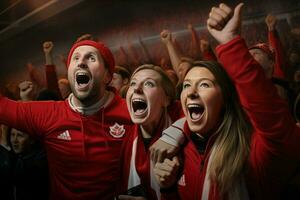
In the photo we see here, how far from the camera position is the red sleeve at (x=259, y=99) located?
1.45 m

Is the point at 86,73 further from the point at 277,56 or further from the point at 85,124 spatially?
the point at 277,56

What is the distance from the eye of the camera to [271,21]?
65.6 inches

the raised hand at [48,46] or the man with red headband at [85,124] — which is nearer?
the man with red headband at [85,124]

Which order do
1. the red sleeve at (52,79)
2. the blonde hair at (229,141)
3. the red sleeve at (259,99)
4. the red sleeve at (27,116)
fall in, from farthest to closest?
1. the red sleeve at (52,79)
2. the red sleeve at (27,116)
3. the blonde hair at (229,141)
4. the red sleeve at (259,99)

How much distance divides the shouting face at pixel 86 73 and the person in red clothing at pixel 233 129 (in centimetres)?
49

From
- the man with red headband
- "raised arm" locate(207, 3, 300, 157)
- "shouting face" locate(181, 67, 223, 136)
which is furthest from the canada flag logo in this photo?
"raised arm" locate(207, 3, 300, 157)

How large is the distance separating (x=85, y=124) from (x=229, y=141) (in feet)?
2.35

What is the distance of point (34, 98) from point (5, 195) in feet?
1.73

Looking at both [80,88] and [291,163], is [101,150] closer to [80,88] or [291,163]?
[80,88]

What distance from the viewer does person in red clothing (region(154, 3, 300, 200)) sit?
4.81 ft

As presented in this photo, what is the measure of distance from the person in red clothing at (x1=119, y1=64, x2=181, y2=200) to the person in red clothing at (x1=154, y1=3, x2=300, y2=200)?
0.16 m

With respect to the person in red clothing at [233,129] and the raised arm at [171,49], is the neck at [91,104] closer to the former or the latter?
the raised arm at [171,49]

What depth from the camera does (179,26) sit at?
1934 mm

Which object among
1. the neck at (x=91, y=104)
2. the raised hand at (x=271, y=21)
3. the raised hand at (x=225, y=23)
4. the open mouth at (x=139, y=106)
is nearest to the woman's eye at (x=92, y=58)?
the neck at (x=91, y=104)
